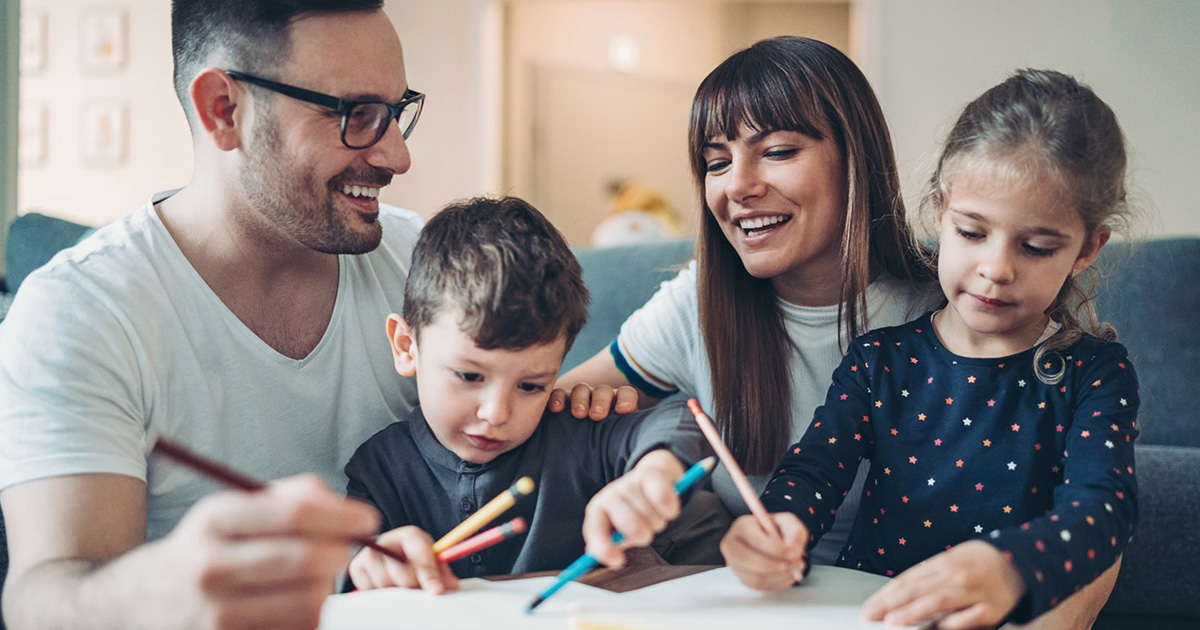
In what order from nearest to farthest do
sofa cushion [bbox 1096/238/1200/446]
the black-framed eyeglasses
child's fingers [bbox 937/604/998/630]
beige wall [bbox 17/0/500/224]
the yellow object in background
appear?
1. child's fingers [bbox 937/604/998/630]
2. the black-framed eyeglasses
3. sofa cushion [bbox 1096/238/1200/446]
4. the yellow object in background
5. beige wall [bbox 17/0/500/224]

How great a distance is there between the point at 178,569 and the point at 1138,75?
176 inches

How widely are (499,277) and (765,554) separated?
42 centimetres

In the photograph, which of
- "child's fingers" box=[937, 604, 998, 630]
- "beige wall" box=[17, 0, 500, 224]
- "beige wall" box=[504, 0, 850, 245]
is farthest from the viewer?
"beige wall" box=[504, 0, 850, 245]

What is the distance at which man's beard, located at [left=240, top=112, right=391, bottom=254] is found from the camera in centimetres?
130

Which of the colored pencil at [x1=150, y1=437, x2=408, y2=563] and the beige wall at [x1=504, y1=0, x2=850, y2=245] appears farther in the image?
the beige wall at [x1=504, y1=0, x2=850, y2=245]

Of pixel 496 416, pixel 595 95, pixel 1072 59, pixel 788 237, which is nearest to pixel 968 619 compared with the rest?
pixel 496 416

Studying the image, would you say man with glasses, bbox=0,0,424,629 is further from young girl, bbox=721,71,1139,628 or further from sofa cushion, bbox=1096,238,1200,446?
sofa cushion, bbox=1096,238,1200,446

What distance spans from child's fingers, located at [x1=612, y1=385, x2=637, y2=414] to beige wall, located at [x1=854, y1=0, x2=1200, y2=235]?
10.2 ft

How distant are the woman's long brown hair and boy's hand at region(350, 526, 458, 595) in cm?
64

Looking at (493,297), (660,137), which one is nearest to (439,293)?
(493,297)

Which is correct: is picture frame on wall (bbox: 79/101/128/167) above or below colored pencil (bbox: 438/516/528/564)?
above

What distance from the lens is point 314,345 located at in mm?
1346

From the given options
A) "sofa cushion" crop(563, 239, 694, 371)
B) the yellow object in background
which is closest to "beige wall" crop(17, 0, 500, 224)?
the yellow object in background

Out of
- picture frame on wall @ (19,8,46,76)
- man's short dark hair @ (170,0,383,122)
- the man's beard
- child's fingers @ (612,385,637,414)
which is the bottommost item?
child's fingers @ (612,385,637,414)
